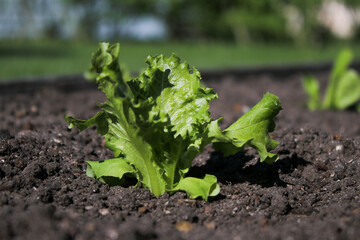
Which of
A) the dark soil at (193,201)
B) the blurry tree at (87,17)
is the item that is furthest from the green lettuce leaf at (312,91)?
the blurry tree at (87,17)

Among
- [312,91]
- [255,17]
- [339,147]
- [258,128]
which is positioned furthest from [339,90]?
[255,17]

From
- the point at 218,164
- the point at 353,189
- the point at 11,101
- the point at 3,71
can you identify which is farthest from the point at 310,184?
the point at 3,71

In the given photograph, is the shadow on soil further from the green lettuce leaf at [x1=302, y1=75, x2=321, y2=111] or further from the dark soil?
the green lettuce leaf at [x1=302, y1=75, x2=321, y2=111]

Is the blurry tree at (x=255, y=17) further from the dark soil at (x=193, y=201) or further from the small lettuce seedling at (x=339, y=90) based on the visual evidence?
the dark soil at (x=193, y=201)

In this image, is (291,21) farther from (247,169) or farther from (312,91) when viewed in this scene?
(247,169)

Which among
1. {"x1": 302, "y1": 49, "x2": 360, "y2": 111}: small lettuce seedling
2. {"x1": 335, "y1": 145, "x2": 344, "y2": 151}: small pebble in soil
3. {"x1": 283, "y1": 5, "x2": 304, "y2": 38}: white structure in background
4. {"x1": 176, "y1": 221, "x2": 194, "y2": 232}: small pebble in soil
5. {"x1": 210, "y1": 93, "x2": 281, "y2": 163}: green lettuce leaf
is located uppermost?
{"x1": 283, "y1": 5, "x2": 304, "y2": 38}: white structure in background

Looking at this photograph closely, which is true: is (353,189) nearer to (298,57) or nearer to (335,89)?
(335,89)

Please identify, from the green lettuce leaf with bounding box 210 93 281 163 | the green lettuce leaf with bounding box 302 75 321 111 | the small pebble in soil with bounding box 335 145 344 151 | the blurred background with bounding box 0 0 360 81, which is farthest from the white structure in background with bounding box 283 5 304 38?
the green lettuce leaf with bounding box 210 93 281 163
